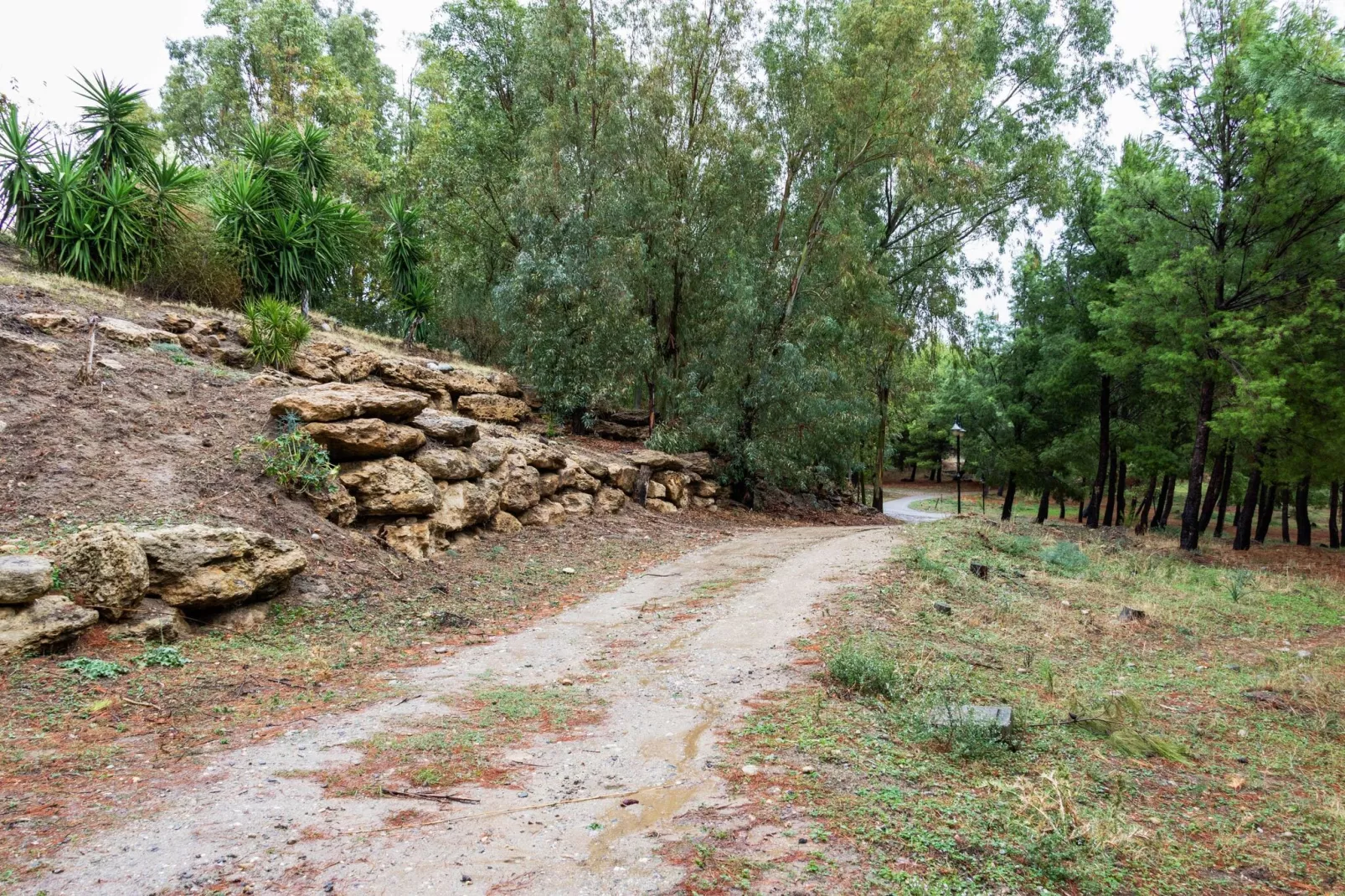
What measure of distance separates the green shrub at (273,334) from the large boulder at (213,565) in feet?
19.2

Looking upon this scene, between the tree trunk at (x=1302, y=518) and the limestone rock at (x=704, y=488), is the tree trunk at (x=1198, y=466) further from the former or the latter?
the limestone rock at (x=704, y=488)

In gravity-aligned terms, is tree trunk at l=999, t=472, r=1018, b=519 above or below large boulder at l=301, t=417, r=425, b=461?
below

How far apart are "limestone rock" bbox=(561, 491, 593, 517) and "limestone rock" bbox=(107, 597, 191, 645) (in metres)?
7.36

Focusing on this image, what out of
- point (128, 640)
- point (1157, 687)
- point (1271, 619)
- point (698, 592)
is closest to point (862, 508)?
point (1271, 619)

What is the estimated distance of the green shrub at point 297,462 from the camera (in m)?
8.40

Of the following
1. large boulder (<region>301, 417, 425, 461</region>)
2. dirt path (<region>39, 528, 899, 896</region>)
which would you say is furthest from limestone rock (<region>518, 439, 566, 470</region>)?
dirt path (<region>39, 528, 899, 896</region>)

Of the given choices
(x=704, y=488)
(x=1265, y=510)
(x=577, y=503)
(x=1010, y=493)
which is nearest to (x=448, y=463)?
(x=577, y=503)

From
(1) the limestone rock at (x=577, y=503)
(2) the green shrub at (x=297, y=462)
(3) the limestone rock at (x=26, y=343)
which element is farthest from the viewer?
(1) the limestone rock at (x=577, y=503)

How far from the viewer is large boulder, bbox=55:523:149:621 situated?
5762 millimetres

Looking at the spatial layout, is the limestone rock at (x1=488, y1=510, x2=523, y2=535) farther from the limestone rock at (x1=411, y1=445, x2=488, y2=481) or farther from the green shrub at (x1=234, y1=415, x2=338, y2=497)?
the green shrub at (x1=234, y1=415, x2=338, y2=497)

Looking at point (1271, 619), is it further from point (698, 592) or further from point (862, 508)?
point (862, 508)

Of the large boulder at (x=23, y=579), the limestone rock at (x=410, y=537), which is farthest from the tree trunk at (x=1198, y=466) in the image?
the large boulder at (x=23, y=579)

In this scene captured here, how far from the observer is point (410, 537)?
939cm

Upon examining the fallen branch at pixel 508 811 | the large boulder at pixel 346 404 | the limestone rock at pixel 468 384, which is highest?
the limestone rock at pixel 468 384
